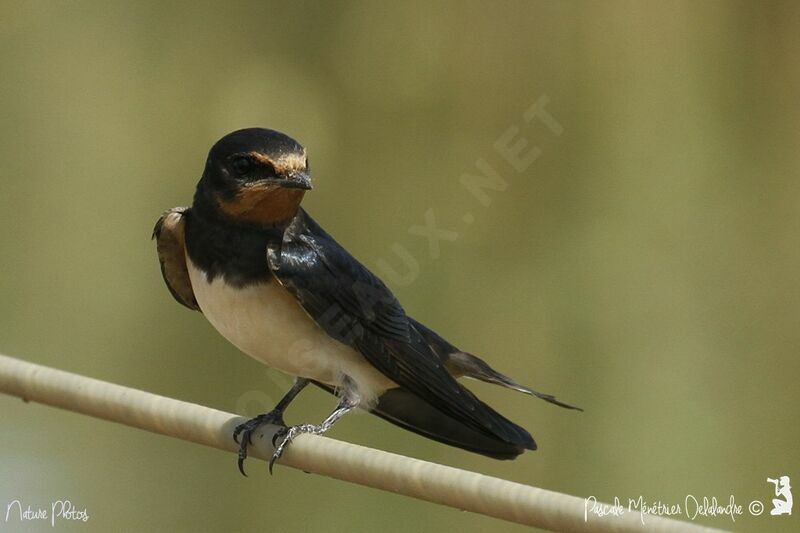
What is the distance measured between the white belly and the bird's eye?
6.4 inches

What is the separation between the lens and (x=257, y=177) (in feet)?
7.00

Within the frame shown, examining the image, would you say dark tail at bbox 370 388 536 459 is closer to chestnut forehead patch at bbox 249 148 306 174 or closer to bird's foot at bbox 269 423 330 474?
bird's foot at bbox 269 423 330 474

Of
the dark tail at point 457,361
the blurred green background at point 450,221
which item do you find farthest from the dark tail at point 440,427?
the blurred green background at point 450,221

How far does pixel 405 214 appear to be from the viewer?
348 cm

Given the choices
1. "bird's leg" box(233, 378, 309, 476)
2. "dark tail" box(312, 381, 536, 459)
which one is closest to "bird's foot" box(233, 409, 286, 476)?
"bird's leg" box(233, 378, 309, 476)

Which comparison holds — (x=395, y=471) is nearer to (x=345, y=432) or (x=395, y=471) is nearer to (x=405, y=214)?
(x=345, y=432)

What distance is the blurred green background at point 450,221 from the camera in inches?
127

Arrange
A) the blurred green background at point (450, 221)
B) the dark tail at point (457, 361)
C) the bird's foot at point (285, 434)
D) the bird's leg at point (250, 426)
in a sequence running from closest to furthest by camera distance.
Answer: the bird's foot at point (285, 434), the bird's leg at point (250, 426), the dark tail at point (457, 361), the blurred green background at point (450, 221)

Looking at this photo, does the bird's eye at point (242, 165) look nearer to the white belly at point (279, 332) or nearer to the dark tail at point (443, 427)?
the white belly at point (279, 332)

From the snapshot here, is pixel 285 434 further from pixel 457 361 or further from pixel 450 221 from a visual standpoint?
pixel 450 221

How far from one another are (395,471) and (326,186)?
2.08 meters

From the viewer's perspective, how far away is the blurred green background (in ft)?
10.6

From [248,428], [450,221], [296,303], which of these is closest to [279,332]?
[296,303]

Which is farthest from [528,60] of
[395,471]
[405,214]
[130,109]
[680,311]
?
[395,471]
